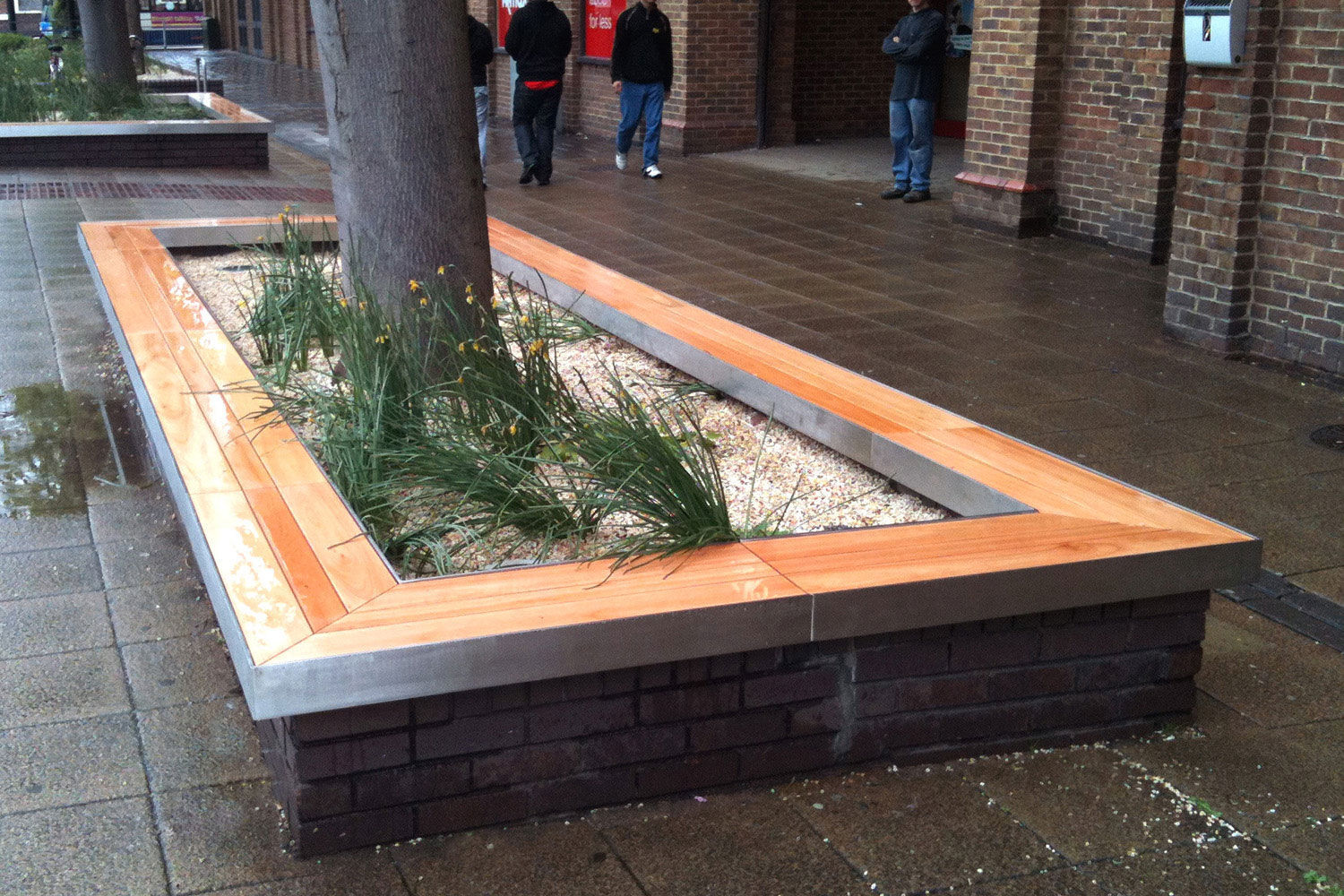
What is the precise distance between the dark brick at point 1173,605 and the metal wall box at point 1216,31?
4492 millimetres

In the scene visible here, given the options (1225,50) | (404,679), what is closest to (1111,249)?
(1225,50)

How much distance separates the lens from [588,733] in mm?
3363

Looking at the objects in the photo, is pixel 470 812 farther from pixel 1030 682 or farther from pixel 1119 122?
pixel 1119 122

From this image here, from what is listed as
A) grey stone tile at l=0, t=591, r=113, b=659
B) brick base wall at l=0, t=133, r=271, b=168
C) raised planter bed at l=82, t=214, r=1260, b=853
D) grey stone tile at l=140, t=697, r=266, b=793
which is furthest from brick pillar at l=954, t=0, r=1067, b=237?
grey stone tile at l=140, t=697, r=266, b=793

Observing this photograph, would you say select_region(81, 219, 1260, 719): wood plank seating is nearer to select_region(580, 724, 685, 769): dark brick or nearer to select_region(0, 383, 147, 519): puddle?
select_region(580, 724, 685, 769): dark brick

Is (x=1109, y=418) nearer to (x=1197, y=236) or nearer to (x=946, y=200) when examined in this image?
(x=1197, y=236)

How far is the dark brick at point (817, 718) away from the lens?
139 inches

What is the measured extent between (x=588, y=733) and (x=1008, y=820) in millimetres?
1017

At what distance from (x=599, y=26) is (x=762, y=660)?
15972 millimetres

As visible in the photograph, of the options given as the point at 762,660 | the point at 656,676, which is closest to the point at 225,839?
the point at 656,676

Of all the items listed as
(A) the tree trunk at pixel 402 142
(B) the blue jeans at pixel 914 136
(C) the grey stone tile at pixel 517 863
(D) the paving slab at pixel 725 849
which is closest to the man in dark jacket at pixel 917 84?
(B) the blue jeans at pixel 914 136

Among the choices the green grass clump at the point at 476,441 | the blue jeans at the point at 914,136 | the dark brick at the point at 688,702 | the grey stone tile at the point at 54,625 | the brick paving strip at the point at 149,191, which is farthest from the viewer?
the brick paving strip at the point at 149,191

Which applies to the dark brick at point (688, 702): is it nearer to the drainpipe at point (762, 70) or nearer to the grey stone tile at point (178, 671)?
the grey stone tile at point (178, 671)

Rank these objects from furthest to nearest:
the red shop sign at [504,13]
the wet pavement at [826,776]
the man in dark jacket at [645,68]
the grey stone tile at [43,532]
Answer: the red shop sign at [504,13]
the man in dark jacket at [645,68]
the grey stone tile at [43,532]
the wet pavement at [826,776]
